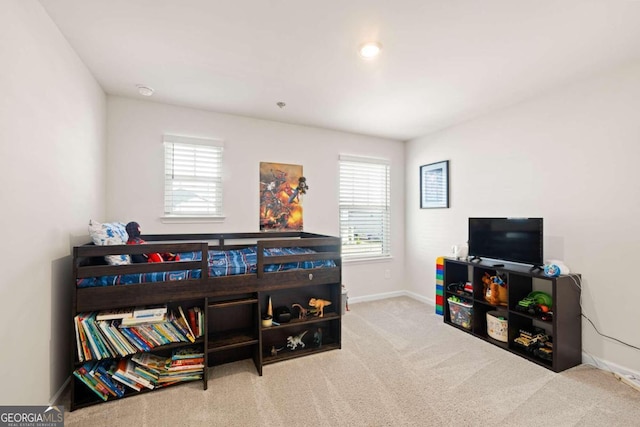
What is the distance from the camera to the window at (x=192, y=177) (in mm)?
3082

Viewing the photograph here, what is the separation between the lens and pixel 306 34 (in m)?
1.88

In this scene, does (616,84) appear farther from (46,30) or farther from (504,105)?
(46,30)

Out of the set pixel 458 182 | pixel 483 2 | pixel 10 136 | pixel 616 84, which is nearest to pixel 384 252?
pixel 458 182

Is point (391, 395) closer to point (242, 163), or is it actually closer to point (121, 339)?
point (121, 339)

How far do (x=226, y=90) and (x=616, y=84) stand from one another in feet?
11.1

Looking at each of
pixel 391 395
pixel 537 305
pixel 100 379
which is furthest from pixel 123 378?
pixel 537 305

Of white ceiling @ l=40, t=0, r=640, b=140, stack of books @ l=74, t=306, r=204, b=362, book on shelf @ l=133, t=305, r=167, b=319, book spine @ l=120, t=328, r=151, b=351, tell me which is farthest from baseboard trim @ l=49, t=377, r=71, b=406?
white ceiling @ l=40, t=0, r=640, b=140

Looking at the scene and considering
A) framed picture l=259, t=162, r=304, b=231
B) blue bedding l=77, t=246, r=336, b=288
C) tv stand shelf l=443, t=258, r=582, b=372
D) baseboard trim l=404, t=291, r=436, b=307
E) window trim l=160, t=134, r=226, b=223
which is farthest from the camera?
baseboard trim l=404, t=291, r=436, b=307

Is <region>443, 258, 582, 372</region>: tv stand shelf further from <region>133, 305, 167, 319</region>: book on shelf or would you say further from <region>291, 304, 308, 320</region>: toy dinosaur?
<region>133, 305, 167, 319</region>: book on shelf

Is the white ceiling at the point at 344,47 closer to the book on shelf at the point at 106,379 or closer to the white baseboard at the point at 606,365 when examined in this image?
the book on shelf at the point at 106,379

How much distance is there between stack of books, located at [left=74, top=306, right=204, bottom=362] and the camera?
184cm

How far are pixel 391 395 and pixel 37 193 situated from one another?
2.60 m

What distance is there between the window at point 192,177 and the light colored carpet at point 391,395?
1.72 metres

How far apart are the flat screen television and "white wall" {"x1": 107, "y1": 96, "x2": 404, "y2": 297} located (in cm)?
146
